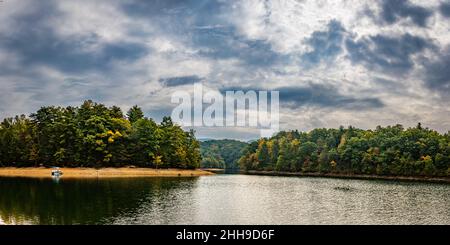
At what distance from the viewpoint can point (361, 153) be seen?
135625 mm

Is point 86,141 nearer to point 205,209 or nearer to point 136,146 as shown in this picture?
point 136,146

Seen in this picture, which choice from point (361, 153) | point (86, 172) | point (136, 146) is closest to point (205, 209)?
point (86, 172)

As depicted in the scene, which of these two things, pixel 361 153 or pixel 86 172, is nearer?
pixel 86 172

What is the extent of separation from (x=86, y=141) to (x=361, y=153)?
3282 inches

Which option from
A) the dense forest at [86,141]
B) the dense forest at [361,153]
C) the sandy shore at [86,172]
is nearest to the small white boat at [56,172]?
the sandy shore at [86,172]

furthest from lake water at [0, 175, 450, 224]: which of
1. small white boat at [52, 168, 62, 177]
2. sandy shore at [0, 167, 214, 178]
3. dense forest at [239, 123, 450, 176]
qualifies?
dense forest at [239, 123, 450, 176]

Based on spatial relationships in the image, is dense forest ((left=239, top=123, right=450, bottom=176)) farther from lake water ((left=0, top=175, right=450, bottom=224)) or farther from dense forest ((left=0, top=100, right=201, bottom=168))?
lake water ((left=0, top=175, right=450, bottom=224))

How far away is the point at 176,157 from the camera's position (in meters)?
116

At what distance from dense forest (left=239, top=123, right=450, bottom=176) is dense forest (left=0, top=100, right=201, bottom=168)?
55.1 metres

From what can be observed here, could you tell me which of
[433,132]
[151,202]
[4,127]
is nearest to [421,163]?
[433,132]

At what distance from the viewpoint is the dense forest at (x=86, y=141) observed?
10212cm

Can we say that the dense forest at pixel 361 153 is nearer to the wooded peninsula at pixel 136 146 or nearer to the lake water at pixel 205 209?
the wooded peninsula at pixel 136 146

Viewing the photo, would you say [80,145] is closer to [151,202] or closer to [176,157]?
[176,157]
